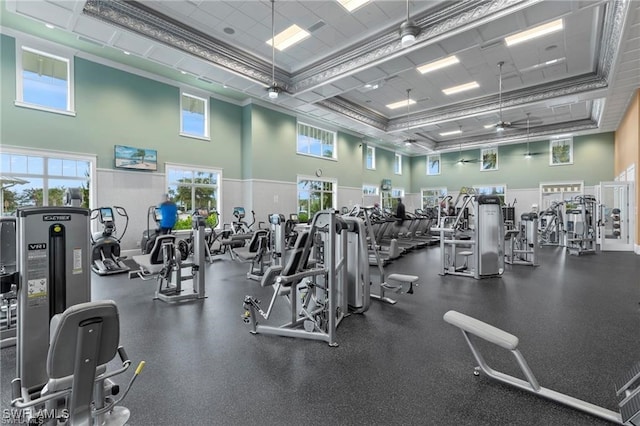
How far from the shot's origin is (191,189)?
30.4ft

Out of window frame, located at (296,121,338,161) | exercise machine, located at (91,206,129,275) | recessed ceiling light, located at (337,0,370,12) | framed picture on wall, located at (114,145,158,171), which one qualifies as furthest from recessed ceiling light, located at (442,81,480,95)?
exercise machine, located at (91,206,129,275)

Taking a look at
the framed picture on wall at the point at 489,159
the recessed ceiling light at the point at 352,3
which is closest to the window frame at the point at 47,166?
the recessed ceiling light at the point at 352,3

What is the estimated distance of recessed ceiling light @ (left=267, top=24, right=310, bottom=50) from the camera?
21.5 ft

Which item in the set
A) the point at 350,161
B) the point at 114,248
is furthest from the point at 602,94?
the point at 114,248

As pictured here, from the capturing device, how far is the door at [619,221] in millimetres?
9055

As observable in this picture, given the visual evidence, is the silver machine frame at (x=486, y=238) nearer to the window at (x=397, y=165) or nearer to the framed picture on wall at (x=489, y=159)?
the framed picture on wall at (x=489, y=159)

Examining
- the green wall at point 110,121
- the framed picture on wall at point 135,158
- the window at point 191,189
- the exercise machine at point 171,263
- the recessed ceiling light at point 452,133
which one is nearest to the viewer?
the exercise machine at point 171,263

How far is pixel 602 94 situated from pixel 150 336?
11.8m

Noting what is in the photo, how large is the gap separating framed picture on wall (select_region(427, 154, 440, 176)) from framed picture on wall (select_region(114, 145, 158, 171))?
577 inches

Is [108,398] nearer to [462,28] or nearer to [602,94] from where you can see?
[462,28]

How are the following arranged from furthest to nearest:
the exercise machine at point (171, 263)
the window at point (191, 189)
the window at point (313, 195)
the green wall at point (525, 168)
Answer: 1. the green wall at point (525, 168)
2. the window at point (313, 195)
3. the window at point (191, 189)
4. the exercise machine at point (171, 263)

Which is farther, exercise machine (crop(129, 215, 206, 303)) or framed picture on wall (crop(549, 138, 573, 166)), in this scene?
framed picture on wall (crop(549, 138, 573, 166))

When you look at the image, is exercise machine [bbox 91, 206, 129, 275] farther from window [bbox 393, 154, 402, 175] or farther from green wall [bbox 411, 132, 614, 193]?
green wall [bbox 411, 132, 614, 193]

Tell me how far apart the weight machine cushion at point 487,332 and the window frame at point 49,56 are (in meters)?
8.69
